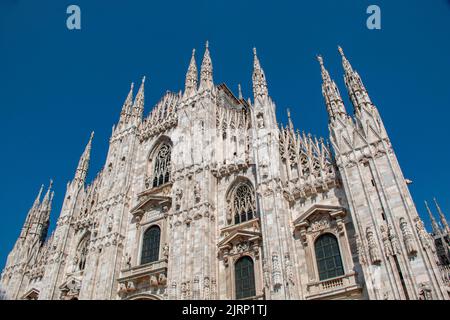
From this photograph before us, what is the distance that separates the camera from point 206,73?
29641 millimetres

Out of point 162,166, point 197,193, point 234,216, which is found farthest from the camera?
point 162,166

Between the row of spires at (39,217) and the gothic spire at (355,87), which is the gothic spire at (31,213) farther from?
the gothic spire at (355,87)

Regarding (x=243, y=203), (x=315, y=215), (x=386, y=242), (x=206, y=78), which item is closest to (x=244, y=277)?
(x=243, y=203)

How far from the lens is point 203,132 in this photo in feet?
83.7

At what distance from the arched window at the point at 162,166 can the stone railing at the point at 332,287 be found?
12.8 m

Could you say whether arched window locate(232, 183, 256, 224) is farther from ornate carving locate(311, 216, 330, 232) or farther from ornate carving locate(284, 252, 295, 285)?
ornate carving locate(284, 252, 295, 285)

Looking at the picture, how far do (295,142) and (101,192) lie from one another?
14.4 m

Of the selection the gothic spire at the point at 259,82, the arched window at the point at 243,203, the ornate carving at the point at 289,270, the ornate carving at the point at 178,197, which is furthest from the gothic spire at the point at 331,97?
the ornate carving at the point at 178,197

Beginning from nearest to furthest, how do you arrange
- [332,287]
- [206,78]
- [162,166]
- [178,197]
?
[332,287], [178,197], [162,166], [206,78]

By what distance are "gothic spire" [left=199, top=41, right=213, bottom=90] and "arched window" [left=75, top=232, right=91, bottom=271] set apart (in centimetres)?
1334

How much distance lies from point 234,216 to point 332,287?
6832mm

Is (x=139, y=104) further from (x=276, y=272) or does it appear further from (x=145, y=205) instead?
(x=276, y=272)

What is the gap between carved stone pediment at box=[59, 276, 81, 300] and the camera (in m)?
24.4

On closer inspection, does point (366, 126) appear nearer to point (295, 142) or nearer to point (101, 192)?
point (295, 142)
